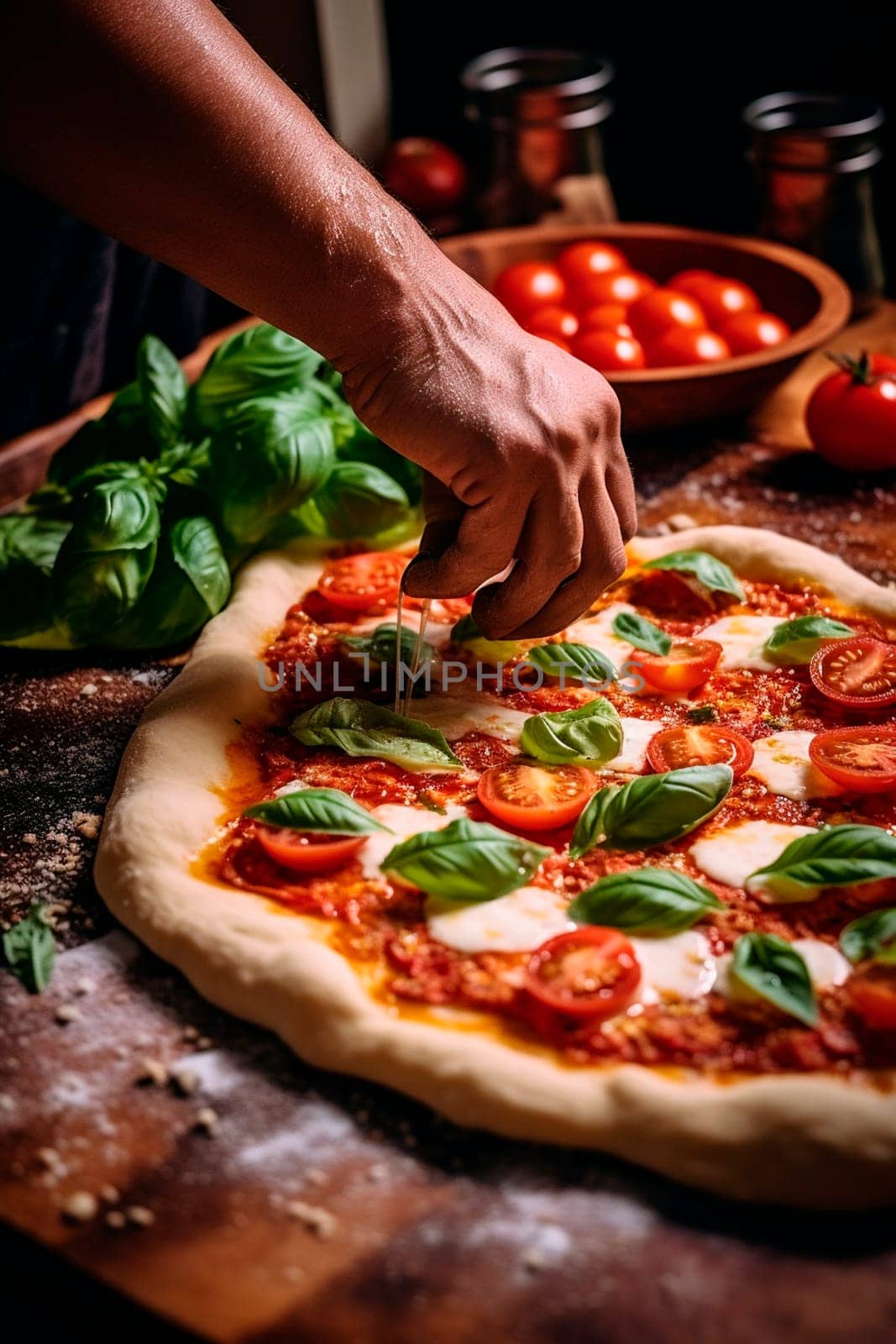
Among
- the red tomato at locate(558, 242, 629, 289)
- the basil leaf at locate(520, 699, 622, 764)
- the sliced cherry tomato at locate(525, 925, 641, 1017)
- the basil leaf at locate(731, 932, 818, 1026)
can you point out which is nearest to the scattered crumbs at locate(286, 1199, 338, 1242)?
the sliced cherry tomato at locate(525, 925, 641, 1017)

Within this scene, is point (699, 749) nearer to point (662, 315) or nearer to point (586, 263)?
point (662, 315)

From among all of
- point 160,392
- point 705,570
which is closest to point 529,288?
point 160,392

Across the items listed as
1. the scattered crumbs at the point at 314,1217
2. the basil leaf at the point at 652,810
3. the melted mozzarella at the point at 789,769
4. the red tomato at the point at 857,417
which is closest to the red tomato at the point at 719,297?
the red tomato at the point at 857,417

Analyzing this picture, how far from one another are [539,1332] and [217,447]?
1.89 meters

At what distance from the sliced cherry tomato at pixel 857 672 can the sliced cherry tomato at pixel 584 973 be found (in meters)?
0.74

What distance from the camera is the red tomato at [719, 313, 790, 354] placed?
A: 3.51m

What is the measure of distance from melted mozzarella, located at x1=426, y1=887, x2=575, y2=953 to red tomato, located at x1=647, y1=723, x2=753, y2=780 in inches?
13.9

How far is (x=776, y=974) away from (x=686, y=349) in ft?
6.88

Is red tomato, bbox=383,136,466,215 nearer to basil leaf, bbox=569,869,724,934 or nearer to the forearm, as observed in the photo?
the forearm

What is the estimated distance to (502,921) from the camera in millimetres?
1966

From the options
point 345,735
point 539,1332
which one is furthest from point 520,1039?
point 345,735

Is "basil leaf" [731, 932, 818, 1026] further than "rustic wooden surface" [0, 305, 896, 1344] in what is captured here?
Yes

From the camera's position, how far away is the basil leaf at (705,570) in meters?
2.66

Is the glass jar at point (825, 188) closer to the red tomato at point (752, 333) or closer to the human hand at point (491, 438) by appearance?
the red tomato at point (752, 333)
